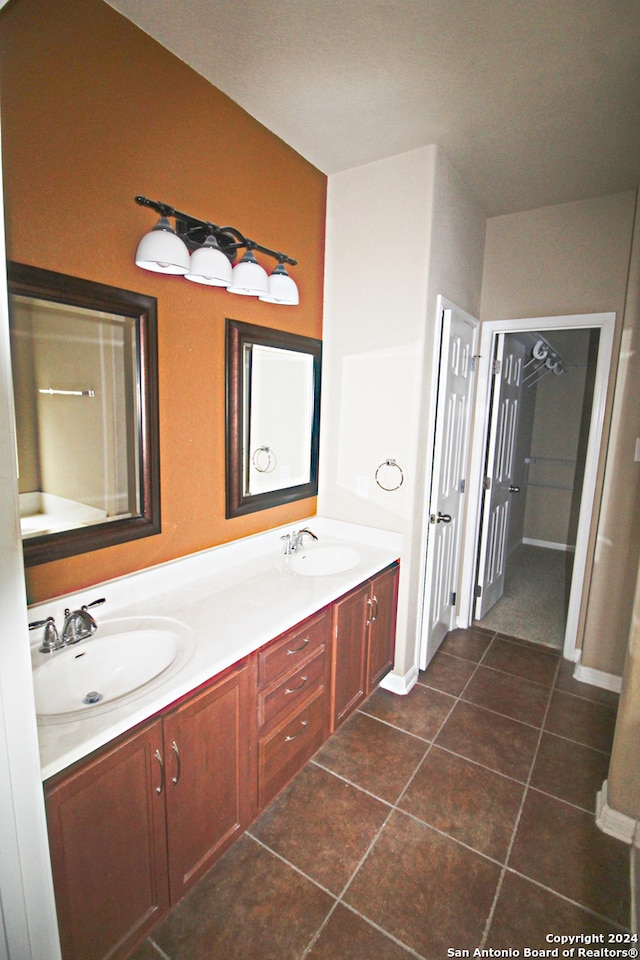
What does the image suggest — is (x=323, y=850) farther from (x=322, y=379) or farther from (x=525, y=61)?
A: (x=525, y=61)

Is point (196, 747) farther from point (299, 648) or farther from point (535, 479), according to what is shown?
point (535, 479)

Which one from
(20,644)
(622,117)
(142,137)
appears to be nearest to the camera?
(20,644)

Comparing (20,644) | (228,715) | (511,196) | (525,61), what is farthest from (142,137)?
(511,196)

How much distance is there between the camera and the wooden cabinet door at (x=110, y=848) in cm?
99

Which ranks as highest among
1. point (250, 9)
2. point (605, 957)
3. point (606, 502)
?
point (250, 9)

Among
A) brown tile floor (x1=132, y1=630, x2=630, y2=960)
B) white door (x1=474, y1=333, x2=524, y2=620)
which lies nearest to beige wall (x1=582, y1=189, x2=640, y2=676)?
brown tile floor (x1=132, y1=630, x2=630, y2=960)

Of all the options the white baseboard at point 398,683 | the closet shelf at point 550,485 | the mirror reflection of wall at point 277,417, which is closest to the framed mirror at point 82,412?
the mirror reflection of wall at point 277,417

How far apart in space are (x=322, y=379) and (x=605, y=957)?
243 centimetres

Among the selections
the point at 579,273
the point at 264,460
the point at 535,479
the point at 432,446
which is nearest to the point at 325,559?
the point at 264,460

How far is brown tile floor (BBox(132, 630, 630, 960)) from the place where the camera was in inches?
53.8

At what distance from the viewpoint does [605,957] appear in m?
1.34

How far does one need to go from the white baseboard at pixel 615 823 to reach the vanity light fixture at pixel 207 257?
2.38 metres

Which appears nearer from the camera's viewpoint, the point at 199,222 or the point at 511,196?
the point at 199,222

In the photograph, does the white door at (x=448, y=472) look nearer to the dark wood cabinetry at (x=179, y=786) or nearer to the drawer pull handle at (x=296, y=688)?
the dark wood cabinetry at (x=179, y=786)
